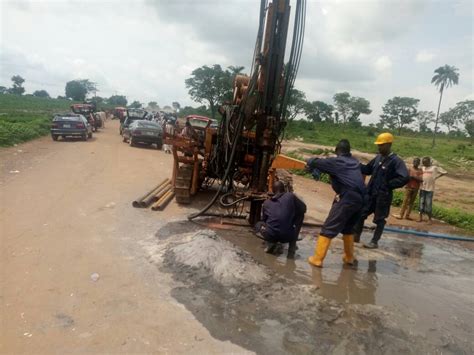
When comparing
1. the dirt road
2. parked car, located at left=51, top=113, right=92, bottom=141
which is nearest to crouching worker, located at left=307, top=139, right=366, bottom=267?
the dirt road

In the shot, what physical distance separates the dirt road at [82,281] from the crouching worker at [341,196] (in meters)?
2.32

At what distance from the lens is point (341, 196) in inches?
226

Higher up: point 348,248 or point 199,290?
point 348,248

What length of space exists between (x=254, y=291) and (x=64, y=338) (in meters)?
2.07

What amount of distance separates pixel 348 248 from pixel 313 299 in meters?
1.65

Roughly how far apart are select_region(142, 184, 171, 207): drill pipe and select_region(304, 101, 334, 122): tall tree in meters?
60.6

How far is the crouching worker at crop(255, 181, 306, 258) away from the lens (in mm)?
5934

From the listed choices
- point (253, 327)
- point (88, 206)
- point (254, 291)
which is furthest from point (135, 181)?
point (253, 327)

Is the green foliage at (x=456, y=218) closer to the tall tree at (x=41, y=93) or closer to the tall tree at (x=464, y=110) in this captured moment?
the tall tree at (x=464, y=110)

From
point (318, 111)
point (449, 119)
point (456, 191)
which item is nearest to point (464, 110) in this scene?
point (449, 119)

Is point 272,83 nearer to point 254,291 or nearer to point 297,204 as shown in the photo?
point 297,204

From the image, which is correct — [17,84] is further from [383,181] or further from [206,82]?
[383,181]

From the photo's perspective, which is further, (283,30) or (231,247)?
(283,30)

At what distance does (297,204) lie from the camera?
6027 millimetres
